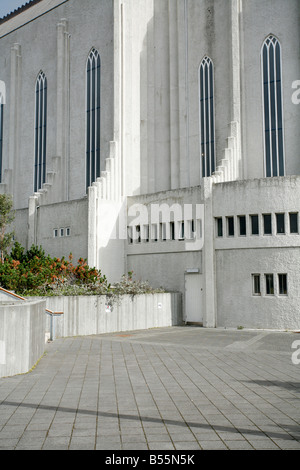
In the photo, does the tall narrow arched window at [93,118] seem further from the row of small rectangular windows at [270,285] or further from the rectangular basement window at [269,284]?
the rectangular basement window at [269,284]

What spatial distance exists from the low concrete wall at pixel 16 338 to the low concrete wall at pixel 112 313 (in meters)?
6.48

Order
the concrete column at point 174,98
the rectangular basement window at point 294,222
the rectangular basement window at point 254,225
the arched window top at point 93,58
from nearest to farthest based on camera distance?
the rectangular basement window at point 294,222 → the rectangular basement window at point 254,225 → the concrete column at point 174,98 → the arched window top at point 93,58

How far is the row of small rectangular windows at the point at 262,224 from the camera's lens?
866 inches

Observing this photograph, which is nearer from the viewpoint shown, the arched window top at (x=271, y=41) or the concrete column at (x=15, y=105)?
the arched window top at (x=271, y=41)

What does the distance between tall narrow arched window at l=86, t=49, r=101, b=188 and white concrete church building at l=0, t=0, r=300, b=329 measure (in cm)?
10

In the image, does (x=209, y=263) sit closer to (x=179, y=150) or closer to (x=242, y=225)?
(x=242, y=225)

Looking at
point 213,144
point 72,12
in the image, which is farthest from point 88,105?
point 213,144

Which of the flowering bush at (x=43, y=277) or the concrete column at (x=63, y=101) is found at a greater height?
the concrete column at (x=63, y=101)

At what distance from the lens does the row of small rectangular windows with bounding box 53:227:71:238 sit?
93.1 feet

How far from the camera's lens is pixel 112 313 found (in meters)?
20.8

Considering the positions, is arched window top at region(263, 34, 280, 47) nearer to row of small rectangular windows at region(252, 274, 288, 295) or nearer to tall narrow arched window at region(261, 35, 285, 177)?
tall narrow arched window at region(261, 35, 285, 177)

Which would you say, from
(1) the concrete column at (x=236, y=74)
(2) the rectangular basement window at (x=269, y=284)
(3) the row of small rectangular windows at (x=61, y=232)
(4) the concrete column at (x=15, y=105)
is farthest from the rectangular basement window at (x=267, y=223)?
(4) the concrete column at (x=15, y=105)

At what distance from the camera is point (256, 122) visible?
28453 millimetres

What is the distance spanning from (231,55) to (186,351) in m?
19.8
